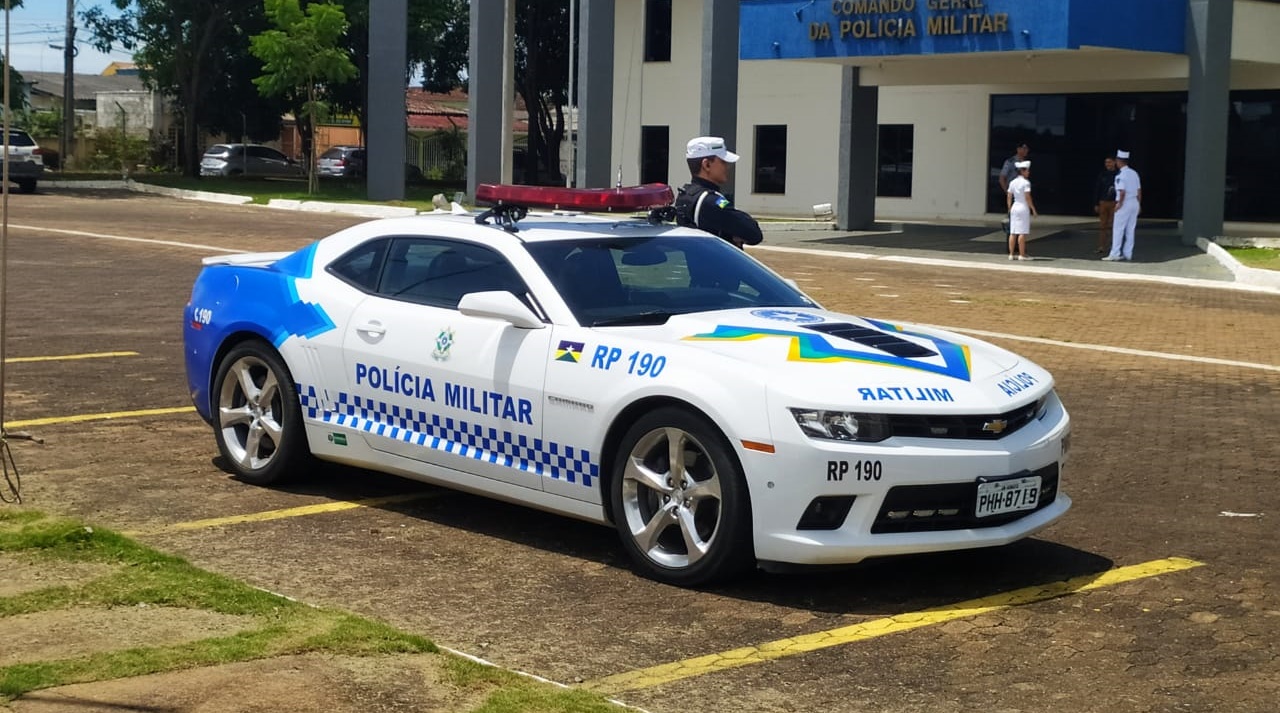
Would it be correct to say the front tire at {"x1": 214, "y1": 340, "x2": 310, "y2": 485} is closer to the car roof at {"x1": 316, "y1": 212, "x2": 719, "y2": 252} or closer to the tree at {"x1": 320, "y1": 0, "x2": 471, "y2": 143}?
the car roof at {"x1": 316, "y1": 212, "x2": 719, "y2": 252}

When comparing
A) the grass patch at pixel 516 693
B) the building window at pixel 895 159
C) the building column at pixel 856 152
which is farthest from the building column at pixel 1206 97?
the grass patch at pixel 516 693

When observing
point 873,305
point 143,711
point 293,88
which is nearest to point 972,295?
point 873,305

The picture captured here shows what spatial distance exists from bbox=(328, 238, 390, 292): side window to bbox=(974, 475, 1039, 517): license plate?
3.09 m

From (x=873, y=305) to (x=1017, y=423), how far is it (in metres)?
12.5

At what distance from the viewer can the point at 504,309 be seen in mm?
6895

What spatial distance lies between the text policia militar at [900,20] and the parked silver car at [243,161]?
33156mm

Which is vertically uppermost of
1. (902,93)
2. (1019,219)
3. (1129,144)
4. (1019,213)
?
(902,93)

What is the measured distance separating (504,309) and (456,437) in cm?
65

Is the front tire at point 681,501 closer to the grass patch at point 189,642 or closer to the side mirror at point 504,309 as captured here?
the side mirror at point 504,309

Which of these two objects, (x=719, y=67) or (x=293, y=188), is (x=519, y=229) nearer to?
(x=719, y=67)

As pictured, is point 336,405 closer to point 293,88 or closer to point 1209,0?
point 1209,0

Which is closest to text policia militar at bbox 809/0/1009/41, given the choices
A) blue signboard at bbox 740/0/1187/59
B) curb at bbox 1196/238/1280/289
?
blue signboard at bbox 740/0/1187/59

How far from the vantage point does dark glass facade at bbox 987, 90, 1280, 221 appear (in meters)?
33.7

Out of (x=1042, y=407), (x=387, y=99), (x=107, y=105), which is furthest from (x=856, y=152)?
Answer: (x=107, y=105)
